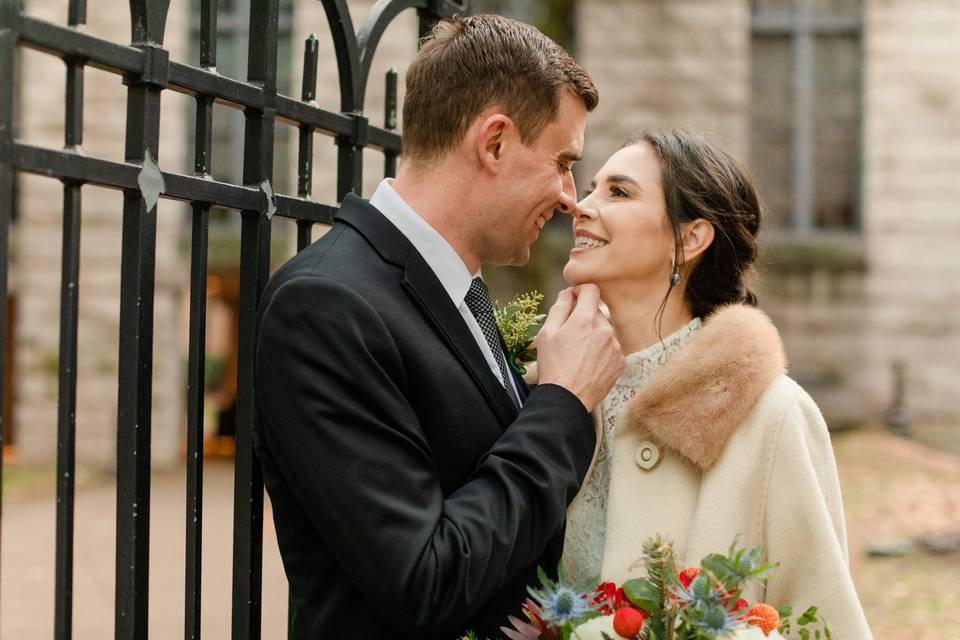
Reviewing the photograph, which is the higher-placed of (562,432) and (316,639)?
(562,432)

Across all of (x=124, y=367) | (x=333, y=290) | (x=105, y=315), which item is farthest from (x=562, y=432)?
(x=105, y=315)

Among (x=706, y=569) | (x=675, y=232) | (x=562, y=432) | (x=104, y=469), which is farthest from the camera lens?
(x=104, y=469)

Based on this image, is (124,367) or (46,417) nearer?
(124,367)

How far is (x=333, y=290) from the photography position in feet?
6.66

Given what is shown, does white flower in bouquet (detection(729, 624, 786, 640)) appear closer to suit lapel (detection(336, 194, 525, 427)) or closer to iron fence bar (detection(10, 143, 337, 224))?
suit lapel (detection(336, 194, 525, 427))

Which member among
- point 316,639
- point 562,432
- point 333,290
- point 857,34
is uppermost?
point 857,34

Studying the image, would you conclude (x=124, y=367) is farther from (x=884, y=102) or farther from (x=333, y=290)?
(x=884, y=102)

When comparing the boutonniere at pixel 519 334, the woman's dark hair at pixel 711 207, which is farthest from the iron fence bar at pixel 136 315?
the woman's dark hair at pixel 711 207

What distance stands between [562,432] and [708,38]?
11145mm

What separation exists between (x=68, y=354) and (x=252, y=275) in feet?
1.80

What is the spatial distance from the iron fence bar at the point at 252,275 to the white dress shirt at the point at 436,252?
271 mm

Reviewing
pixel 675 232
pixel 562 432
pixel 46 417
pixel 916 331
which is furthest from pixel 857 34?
pixel 562 432

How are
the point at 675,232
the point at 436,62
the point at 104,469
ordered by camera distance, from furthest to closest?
the point at 104,469 < the point at 675,232 < the point at 436,62

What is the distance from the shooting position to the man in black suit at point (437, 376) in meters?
1.93
